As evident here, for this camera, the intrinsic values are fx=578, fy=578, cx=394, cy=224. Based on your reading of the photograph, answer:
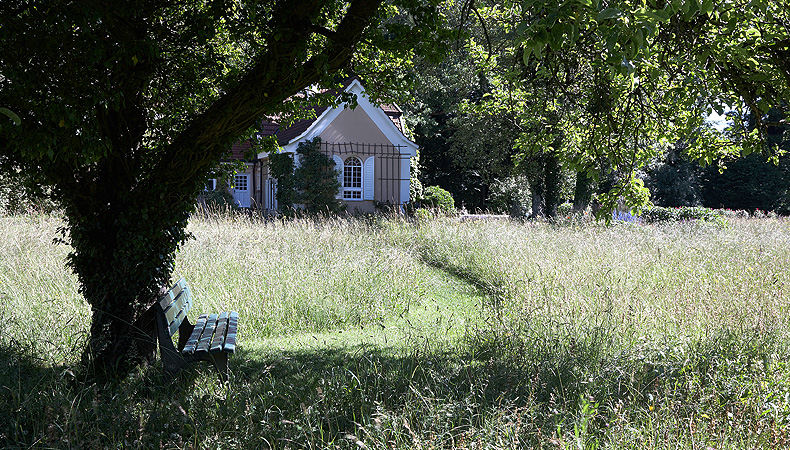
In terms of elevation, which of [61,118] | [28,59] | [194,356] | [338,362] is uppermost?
[28,59]

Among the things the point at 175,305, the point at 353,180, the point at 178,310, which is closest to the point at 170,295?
the point at 175,305

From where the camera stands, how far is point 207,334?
4.76 meters

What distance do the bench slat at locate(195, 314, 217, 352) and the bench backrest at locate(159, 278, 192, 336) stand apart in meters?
0.22

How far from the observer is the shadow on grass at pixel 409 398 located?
10.5ft

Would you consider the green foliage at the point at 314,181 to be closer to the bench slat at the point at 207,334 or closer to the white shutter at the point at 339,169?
the white shutter at the point at 339,169

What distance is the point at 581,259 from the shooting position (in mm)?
8922

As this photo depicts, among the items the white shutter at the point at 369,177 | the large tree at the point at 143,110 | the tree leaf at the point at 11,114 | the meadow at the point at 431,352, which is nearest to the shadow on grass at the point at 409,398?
the meadow at the point at 431,352

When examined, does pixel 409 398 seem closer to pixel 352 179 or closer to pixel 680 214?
pixel 352 179

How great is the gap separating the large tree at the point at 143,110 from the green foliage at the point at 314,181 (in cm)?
1573

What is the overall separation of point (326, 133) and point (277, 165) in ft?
7.70

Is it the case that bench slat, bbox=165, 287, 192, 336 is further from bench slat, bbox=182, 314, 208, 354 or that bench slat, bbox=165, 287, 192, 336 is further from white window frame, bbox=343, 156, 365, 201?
white window frame, bbox=343, 156, 365, 201

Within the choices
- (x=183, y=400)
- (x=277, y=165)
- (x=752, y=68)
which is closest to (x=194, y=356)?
(x=183, y=400)

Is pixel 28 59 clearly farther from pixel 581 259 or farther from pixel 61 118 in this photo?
pixel 581 259

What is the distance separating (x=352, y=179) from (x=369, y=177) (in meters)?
0.70
